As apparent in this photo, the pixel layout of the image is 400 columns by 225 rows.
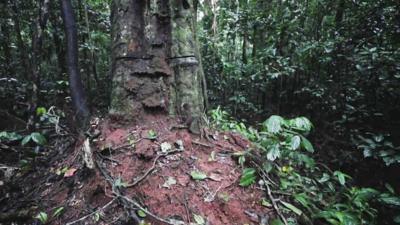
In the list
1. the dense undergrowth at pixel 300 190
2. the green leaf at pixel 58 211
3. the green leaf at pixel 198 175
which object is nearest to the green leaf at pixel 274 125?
the dense undergrowth at pixel 300 190

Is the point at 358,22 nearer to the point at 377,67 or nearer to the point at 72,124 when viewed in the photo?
the point at 377,67

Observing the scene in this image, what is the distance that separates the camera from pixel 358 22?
187 inches

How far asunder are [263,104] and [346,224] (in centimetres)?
617

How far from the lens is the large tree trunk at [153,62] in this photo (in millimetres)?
2672

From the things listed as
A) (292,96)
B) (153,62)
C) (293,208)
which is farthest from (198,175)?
(292,96)

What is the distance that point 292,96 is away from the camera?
7.49 meters

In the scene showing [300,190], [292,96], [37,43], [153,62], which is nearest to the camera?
[300,190]

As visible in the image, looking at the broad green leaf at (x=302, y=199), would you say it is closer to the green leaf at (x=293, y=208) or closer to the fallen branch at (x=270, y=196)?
the green leaf at (x=293, y=208)

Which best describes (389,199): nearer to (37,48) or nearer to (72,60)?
(72,60)

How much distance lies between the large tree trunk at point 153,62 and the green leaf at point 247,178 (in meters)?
0.69

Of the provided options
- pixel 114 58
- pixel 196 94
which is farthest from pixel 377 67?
pixel 114 58

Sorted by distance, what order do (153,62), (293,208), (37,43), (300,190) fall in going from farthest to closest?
(37,43) < (153,62) < (300,190) < (293,208)

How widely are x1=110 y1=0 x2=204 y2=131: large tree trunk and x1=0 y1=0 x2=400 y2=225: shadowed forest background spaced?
0.25m

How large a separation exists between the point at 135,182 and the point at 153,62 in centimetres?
116
